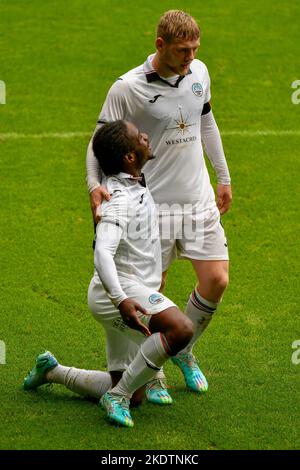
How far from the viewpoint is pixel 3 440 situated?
21.4 feet

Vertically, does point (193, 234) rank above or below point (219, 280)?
above

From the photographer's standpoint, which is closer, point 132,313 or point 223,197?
point 132,313

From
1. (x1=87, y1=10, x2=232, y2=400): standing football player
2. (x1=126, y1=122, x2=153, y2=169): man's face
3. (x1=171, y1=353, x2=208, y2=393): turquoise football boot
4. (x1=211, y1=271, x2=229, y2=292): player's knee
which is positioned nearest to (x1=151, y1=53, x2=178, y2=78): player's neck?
(x1=87, y1=10, x2=232, y2=400): standing football player

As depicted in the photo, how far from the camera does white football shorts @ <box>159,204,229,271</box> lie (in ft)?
24.1

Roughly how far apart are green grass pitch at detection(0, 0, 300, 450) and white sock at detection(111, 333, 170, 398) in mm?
215

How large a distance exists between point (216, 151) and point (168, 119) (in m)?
0.60

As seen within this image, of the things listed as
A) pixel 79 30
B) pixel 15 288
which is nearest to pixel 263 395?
pixel 15 288

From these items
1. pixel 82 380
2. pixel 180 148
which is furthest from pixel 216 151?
pixel 82 380

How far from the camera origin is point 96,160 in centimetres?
693

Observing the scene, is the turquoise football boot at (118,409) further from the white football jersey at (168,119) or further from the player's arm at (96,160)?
the white football jersey at (168,119)

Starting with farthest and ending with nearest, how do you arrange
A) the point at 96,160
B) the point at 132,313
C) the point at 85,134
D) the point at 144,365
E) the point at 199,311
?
the point at 85,134 → the point at 199,311 → the point at 96,160 → the point at 144,365 → the point at 132,313

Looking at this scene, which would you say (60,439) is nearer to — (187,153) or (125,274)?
(125,274)

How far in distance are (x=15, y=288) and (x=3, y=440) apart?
8.99 feet

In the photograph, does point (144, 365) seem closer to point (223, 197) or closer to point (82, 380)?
point (82, 380)
